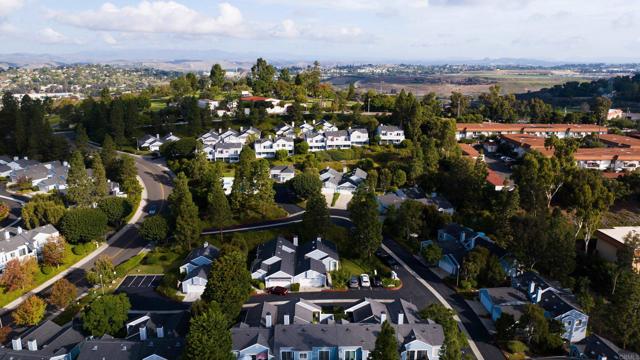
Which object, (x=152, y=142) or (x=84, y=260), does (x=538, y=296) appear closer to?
(x=84, y=260)

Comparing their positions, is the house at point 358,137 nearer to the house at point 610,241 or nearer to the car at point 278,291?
the house at point 610,241

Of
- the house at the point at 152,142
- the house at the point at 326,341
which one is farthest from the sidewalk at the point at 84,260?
the house at the point at 152,142

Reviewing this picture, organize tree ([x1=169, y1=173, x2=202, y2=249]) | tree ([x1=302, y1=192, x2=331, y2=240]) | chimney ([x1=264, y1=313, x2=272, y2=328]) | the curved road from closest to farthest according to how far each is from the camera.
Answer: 1. chimney ([x1=264, y1=313, x2=272, y2=328])
2. the curved road
3. tree ([x1=169, y1=173, x2=202, y2=249])
4. tree ([x1=302, y1=192, x2=331, y2=240])

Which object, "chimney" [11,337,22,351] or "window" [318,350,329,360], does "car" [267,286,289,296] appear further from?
"chimney" [11,337,22,351]

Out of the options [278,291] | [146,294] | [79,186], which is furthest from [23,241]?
[278,291]

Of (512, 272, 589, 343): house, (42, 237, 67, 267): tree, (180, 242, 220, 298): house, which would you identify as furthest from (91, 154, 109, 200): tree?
(512, 272, 589, 343): house

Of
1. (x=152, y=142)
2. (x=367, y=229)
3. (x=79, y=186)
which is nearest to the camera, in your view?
(x=367, y=229)
